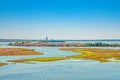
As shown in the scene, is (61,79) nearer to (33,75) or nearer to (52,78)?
(52,78)

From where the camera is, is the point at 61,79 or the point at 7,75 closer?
the point at 61,79

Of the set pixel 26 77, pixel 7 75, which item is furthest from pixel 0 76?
pixel 26 77

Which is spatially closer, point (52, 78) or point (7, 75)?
point (52, 78)

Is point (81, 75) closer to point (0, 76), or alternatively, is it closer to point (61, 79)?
point (61, 79)

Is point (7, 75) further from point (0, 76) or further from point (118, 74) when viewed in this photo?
point (118, 74)

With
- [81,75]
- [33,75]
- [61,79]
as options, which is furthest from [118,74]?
[33,75]

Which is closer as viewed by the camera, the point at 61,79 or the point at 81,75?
the point at 61,79

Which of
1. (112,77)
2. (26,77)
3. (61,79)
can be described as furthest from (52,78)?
(112,77)
